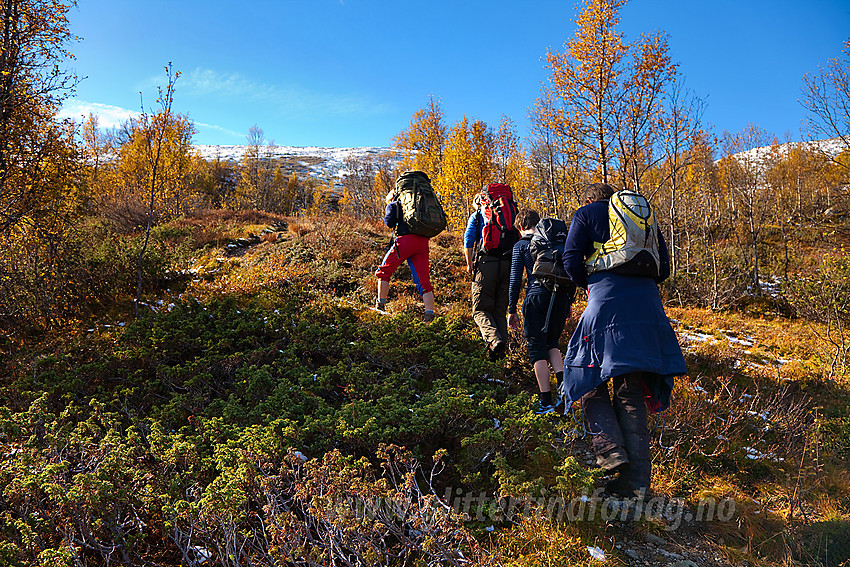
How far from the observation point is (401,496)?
2.45 meters

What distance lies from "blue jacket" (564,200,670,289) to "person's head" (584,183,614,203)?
0.32 feet

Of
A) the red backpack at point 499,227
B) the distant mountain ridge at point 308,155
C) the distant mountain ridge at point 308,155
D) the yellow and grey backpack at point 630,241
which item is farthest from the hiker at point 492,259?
the distant mountain ridge at point 308,155

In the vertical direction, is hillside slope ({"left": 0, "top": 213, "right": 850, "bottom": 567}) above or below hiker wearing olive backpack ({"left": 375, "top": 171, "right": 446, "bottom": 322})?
below

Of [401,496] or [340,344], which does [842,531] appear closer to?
[401,496]

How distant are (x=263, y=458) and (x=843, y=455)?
16.1 feet

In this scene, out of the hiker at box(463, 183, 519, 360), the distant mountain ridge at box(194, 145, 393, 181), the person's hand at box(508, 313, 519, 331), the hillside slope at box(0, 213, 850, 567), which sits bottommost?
the hillside slope at box(0, 213, 850, 567)

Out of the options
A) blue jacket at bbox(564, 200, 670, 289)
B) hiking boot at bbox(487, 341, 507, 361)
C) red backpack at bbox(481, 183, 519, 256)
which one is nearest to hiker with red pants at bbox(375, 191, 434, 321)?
red backpack at bbox(481, 183, 519, 256)

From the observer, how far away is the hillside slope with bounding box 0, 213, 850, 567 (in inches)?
92.0

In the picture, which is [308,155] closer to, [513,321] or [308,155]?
[308,155]

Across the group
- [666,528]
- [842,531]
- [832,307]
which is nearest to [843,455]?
[842,531]

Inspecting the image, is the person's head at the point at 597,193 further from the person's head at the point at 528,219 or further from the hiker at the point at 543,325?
the person's head at the point at 528,219

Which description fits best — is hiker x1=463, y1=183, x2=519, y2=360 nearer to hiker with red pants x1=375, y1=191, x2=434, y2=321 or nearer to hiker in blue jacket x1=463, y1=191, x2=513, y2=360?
hiker in blue jacket x1=463, y1=191, x2=513, y2=360

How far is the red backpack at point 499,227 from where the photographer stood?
5.02 metres

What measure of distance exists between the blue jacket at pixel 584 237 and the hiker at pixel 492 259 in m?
1.85
